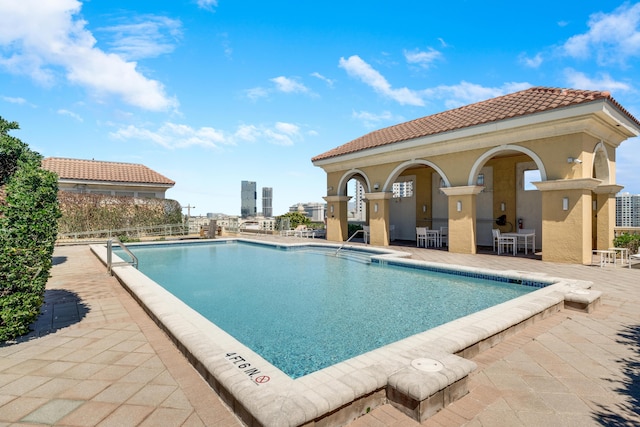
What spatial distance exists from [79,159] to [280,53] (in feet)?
70.8

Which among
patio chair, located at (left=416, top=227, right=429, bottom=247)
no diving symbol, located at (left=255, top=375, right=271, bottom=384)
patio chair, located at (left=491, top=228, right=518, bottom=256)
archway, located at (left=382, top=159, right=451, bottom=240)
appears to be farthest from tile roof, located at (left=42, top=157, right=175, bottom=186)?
no diving symbol, located at (left=255, top=375, right=271, bottom=384)

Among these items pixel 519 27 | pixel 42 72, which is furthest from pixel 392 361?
pixel 519 27

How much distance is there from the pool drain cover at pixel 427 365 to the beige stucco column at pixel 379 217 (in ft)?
42.2

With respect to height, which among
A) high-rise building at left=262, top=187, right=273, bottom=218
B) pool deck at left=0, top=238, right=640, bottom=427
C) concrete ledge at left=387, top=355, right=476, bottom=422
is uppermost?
high-rise building at left=262, top=187, right=273, bottom=218

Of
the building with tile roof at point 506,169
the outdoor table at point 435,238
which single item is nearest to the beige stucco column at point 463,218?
the building with tile roof at point 506,169

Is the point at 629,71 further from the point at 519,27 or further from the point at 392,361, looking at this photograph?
the point at 392,361

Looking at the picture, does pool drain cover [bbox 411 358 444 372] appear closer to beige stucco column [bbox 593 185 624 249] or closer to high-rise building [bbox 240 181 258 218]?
beige stucco column [bbox 593 185 624 249]

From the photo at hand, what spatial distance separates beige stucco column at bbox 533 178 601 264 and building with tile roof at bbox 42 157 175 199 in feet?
81.1

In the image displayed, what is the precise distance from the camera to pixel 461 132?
12273 millimetres

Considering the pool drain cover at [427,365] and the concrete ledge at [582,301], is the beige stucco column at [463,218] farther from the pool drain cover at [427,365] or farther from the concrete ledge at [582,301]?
the pool drain cover at [427,365]

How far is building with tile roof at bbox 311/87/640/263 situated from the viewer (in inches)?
386

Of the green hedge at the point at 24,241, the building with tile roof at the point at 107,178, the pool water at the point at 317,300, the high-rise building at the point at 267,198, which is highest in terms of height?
the high-rise building at the point at 267,198

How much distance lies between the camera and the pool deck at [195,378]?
8.44ft

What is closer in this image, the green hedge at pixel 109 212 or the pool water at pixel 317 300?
the pool water at pixel 317 300
